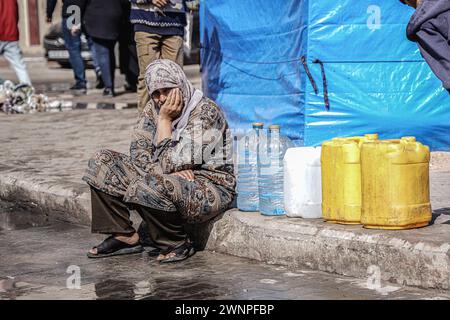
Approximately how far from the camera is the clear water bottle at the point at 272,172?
5.80 m

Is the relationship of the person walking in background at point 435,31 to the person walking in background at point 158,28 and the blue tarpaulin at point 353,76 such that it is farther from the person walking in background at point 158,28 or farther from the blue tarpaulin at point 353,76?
the person walking in background at point 158,28

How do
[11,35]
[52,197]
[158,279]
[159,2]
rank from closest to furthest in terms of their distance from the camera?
[158,279]
[52,197]
[159,2]
[11,35]

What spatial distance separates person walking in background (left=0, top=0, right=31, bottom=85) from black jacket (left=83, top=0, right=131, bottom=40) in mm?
943

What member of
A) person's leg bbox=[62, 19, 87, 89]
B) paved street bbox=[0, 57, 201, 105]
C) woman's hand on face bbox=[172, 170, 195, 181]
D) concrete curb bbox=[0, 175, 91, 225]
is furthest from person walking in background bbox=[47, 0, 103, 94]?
woman's hand on face bbox=[172, 170, 195, 181]

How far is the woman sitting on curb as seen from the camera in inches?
220

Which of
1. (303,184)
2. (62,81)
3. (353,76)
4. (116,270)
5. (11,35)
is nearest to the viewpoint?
(116,270)

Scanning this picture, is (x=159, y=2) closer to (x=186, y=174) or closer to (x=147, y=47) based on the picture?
(x=147, y=47)

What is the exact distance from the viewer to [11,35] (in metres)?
13.6

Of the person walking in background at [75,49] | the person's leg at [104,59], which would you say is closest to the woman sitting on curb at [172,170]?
the person's leg at [104,59]

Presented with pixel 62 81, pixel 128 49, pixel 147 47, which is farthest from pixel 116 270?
pixel 62 81

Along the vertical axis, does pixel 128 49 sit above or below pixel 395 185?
above

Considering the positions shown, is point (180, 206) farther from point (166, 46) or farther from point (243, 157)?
point (166, 46)

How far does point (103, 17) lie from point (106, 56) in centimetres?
54

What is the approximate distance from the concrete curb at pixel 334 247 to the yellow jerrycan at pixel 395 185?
0.09 m
